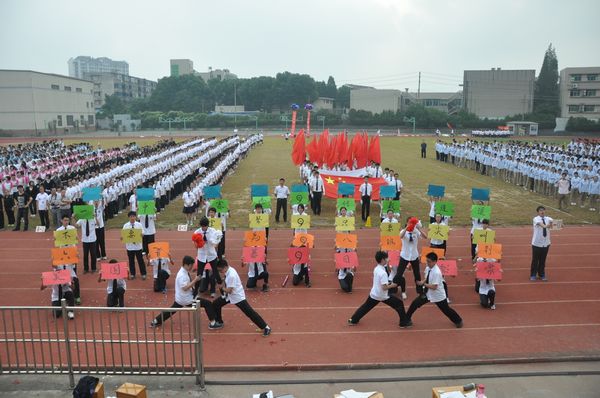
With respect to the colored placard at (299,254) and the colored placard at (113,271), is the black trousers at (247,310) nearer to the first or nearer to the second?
the colored placard at (113,271)

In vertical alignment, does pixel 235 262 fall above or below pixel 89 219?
below

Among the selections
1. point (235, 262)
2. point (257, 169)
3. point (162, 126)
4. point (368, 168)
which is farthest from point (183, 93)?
point (235, 262)

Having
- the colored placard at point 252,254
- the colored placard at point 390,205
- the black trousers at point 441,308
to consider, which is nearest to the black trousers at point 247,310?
the colored placard at point 252,254

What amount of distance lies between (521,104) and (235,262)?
257ft

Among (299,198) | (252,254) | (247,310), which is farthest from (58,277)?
(299,198)

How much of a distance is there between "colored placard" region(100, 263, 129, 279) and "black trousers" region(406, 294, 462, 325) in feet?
17.8

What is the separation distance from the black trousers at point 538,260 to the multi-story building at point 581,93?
72.5 m

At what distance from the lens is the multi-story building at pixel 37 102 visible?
6231cm

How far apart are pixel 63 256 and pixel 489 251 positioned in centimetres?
851

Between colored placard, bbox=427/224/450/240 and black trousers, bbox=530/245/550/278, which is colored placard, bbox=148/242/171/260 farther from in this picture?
black trousers, bbox=530/245/550/278

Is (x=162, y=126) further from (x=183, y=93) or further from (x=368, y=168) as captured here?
(x=368, y=168)

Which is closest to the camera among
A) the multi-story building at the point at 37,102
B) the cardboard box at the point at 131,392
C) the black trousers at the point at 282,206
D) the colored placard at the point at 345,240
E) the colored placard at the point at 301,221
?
the cardboard box at the point at 131,392

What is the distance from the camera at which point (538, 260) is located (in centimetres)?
1115

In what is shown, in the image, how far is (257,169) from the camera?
31828 mm
